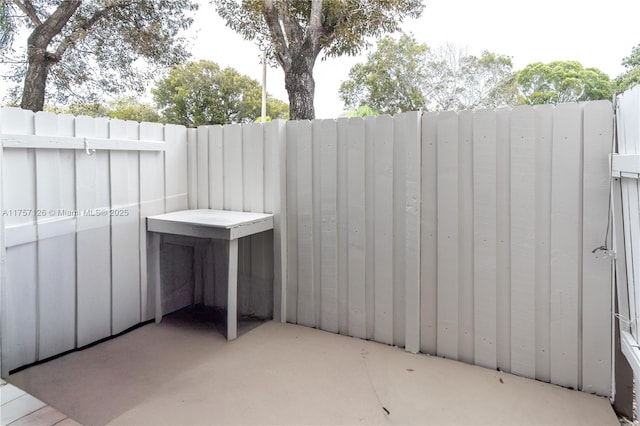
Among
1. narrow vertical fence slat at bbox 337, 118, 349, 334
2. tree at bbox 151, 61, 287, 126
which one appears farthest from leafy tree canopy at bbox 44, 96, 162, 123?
narrow vertical fence slat at bbox 337, 118, 349, 334

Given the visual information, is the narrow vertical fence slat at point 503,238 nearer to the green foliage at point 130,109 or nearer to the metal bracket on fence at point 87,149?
the metal bracket on fence at point 87,149

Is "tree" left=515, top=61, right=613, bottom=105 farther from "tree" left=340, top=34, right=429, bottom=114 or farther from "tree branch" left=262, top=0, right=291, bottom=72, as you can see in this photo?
"tree branch" left=262, top=0, right=291, bottom=72

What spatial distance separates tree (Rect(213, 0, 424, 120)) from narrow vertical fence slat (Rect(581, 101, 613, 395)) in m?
6.16

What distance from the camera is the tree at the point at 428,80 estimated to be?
427 inches

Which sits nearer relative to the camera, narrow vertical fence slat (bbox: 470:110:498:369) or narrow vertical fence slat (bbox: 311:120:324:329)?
narrow vertical fence slat (bbox: 470:110:498:369)

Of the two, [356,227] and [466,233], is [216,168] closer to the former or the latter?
[356,227]

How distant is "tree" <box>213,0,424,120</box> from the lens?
299 inches

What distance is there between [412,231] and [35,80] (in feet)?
15.1

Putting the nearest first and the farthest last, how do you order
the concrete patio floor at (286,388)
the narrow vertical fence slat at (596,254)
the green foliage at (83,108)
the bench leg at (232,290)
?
1. the concrete patio floor at (286,388)
2. the narrow vertical fence slat at (596,254)
3. the bench leg at (232,290)
4. the green foliage at (83,108)

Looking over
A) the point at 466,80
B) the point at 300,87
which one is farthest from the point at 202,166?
the point at 466,80

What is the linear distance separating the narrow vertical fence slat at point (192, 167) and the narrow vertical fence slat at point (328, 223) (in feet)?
3.37

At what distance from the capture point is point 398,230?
7.17ft

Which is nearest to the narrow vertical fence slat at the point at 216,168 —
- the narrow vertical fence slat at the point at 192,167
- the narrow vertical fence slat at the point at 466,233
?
the narrow vertical fence slat at the point at 192,167

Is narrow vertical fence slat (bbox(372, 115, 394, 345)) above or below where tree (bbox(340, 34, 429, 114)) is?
below
